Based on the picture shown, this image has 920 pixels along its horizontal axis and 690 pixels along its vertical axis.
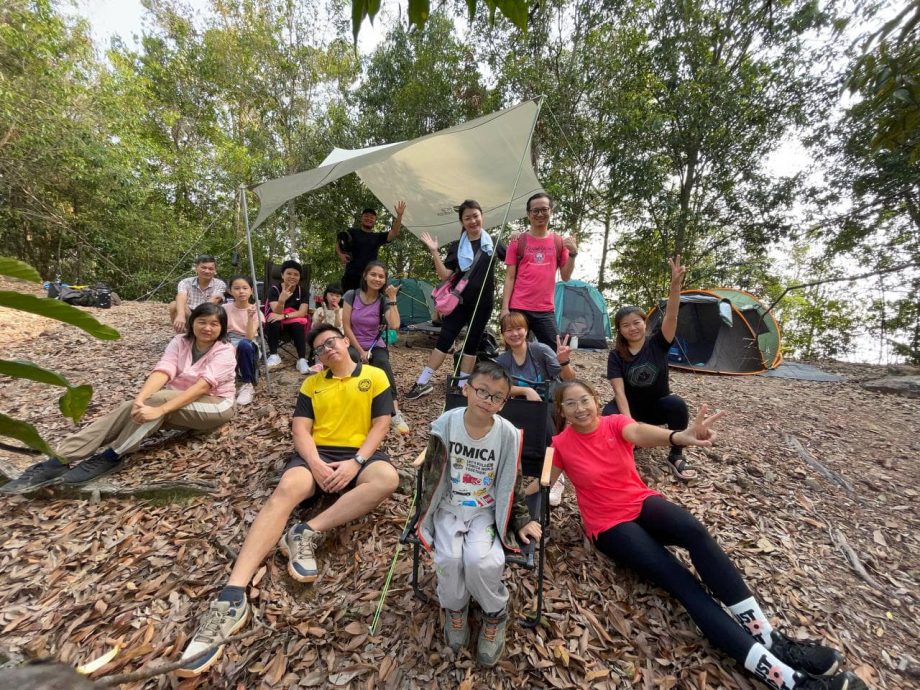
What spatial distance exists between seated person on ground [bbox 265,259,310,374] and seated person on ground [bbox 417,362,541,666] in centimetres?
328

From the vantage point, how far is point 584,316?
7859 mm

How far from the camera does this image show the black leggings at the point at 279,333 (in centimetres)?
503

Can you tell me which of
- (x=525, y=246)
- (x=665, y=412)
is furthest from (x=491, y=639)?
(x=525, y=246)

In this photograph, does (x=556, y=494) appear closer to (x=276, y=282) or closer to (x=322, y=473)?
(x=322, y=473)

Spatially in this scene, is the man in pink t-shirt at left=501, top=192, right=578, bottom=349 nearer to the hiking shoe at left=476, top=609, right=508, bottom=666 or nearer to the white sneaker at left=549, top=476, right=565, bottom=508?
the white sneaker at left=549, top=476, right=565, bottom=508

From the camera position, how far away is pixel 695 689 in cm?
178

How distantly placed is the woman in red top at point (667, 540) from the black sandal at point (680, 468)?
1.02 meters

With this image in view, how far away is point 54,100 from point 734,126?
1365cm

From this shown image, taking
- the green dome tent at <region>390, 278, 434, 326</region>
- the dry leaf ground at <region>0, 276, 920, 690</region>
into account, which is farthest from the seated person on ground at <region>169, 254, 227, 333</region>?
the green dome tent at <region>390, 278, 434, 326</region>

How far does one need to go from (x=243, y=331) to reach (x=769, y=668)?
4.76m

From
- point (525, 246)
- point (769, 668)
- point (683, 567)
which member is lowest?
point (769, 668)

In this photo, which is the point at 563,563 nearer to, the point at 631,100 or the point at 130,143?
the point at 631,100

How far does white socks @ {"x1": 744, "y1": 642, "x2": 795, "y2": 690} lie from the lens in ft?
5.58

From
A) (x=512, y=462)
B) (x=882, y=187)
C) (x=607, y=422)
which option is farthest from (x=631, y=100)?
(x=512, y=462)
